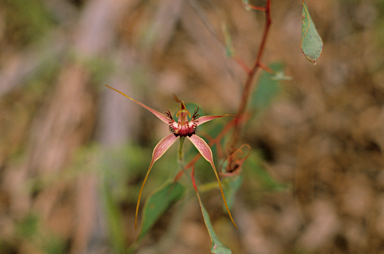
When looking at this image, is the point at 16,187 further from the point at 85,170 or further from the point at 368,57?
the point at 368,57

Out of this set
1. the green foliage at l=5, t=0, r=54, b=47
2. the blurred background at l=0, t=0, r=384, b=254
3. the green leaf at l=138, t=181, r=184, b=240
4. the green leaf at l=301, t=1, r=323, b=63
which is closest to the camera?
the green leaf at l=301, t=1, r=323, b=63

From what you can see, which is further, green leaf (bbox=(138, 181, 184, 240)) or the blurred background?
the blurred background

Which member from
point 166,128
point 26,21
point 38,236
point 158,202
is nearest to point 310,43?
point 158,202

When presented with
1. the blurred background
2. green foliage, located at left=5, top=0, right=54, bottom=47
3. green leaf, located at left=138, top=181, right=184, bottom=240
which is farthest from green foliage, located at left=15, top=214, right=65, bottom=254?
green foliage, located at left=5, top=0, right=54, bottom=47

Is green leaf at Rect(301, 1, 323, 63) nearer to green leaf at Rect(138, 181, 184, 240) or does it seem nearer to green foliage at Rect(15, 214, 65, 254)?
green leaf at Rect(138, 181, 184, 240)

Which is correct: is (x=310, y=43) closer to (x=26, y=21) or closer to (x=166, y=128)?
(x=166, y=128)

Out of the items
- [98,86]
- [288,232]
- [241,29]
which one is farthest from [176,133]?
[241,29]

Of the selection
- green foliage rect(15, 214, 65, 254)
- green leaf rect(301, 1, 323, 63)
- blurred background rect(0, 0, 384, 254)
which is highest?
green leaf rect(301, 1, 323, 63)
